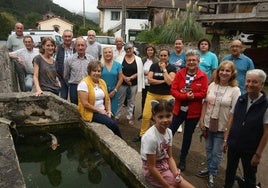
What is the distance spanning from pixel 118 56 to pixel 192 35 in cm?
970

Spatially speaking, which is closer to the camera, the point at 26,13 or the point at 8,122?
the point at 8,122

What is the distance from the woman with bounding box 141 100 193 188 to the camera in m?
3.04

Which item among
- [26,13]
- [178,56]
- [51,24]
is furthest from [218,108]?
[26,13]

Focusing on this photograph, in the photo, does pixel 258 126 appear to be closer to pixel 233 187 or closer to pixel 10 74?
pixel 233 187

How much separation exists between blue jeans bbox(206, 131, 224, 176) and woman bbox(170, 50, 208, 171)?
0.36m

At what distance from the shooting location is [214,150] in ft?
13.1

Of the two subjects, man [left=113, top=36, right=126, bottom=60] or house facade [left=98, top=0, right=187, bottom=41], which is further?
house facade [left=98, top=0, right=187, bottom=41]

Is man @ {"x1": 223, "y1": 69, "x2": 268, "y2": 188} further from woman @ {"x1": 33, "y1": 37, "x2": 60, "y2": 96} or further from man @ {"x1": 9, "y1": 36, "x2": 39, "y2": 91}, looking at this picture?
man @ {"x1": 9, "y1": 36, "x2": 39, "y2": 91}

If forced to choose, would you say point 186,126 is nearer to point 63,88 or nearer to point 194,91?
point 194,91

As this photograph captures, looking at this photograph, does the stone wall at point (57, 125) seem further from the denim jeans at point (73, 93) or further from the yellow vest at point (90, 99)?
the denim jeans at point (73, 93)

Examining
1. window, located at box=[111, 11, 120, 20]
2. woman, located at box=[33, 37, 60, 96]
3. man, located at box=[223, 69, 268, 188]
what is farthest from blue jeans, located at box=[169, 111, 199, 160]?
window, located at box=[111, 11, 120, 20]

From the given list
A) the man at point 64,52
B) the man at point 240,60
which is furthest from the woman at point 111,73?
the man at point 240,60

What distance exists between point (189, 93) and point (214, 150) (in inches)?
31.6

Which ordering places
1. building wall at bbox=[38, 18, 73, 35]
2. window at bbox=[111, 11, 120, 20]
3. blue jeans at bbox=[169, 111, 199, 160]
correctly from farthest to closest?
building wall at bbox=[38, 18, 73, 35], window at bbox=[111, 11, 120, 20], blue jeans at bbox=[169, 111, 199, 160]
